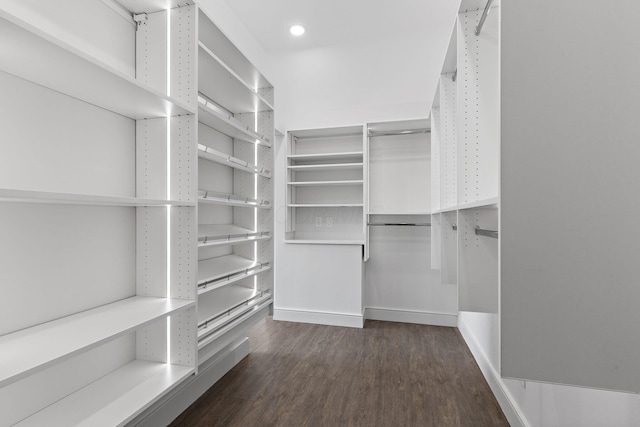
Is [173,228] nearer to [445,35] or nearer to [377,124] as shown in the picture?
[377,124]

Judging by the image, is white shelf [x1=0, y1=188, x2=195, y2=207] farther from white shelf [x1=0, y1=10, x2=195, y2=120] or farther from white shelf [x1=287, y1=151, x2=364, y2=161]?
white shelf [x1=287, y1=151, x2=364, y2=161]

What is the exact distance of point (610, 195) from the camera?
858 mm

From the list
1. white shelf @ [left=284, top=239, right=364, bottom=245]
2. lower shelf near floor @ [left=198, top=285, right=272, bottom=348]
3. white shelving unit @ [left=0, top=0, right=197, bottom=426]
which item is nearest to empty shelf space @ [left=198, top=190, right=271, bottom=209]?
white shelving unit @ [left=0, top=0, right=197, bottom=426]

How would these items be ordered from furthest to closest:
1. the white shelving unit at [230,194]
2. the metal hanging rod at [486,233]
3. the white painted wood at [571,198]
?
the white shelving unit at [230,194] < the metal hanging rod at [486,233] < the white painted wood at [571,198]

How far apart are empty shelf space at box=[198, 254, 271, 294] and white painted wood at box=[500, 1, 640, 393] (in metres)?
1.52

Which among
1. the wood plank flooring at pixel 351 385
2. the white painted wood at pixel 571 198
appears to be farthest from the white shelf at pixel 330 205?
the white painted wood at pixel 571 198

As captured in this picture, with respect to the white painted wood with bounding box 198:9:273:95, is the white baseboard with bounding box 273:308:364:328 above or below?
below

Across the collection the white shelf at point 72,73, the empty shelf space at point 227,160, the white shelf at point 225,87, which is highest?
the white shelf at point 225,87

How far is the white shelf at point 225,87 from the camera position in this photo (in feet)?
6.12

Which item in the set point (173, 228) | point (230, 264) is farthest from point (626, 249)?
point (230, 264)

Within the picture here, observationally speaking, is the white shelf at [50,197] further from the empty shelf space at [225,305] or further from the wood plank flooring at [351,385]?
the wood plank flooring at [351,385]

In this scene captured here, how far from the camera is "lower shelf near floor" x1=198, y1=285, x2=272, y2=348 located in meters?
1.86

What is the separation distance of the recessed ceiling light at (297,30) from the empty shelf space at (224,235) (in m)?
2.19

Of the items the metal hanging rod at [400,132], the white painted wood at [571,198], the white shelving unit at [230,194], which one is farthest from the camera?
the metal hanging rod at [400,132]
